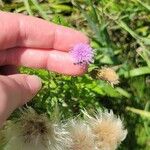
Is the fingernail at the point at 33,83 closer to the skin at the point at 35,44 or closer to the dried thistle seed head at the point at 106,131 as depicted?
the skin at the point at 35,44

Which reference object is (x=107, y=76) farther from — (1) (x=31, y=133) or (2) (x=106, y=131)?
(1) (x=31, y=133)

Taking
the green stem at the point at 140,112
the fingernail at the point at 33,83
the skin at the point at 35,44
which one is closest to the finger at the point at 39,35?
the skin at the point at 35,44

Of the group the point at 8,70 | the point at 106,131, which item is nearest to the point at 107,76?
the point at 106,131

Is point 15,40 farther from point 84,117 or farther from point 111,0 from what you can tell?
point 111,0

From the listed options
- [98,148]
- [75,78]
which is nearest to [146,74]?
[75,78]

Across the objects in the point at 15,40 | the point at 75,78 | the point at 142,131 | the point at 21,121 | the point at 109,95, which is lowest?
the point at 142,131

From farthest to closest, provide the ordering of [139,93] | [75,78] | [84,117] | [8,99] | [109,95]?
[139,93] → [109,95] → [75,78] → [84,117] → [8,99]

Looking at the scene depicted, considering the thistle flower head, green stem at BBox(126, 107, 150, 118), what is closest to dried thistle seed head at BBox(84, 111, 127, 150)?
the thistle flower head
